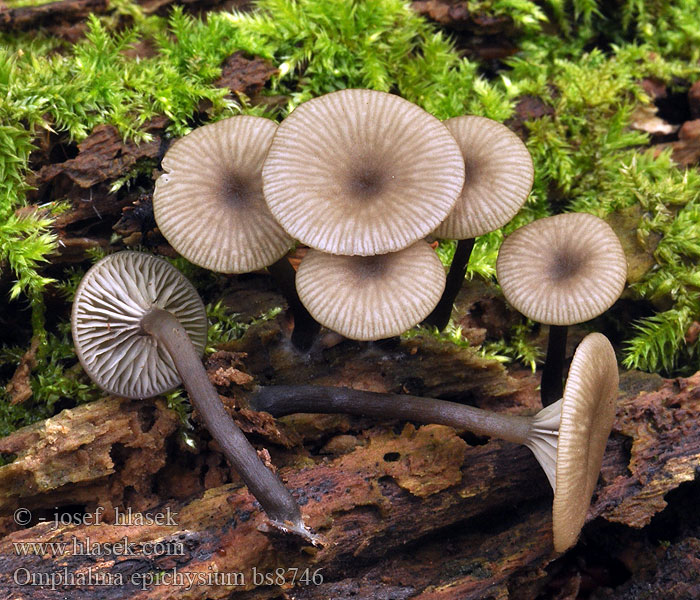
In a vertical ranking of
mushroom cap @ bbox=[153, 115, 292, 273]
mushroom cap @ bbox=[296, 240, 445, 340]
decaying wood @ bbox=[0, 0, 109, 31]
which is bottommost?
mushroom cap @ bbox=[296, 240, 445, 340]

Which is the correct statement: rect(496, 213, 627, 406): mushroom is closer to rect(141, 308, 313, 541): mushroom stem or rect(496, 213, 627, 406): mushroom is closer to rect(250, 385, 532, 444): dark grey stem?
rect(250, 385, 532, 444): dark grey stem

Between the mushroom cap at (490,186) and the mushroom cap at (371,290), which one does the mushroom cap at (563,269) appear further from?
the mushroom cap at (371,290)

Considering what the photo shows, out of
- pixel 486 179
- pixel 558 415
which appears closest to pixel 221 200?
pixel 486 179

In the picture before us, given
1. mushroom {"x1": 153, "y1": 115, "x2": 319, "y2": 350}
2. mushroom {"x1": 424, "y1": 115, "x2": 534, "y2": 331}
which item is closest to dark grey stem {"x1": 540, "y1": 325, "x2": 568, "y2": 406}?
mushroom {"x1": 424, "y1": 115, "x2": 534, "y2": 331}

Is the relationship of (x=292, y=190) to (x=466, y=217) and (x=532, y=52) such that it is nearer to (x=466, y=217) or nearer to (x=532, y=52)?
(x=466, y=217)

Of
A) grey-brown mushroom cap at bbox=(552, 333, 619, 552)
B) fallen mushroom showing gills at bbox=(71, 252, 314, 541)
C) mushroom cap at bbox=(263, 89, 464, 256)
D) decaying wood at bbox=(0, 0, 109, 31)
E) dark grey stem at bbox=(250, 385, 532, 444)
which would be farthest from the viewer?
decaying wood at bbox=(0, 0, 109, 31)

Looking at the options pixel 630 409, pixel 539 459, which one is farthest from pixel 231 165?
pixel 630 409

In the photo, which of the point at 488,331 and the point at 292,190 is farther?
the point at 488,331

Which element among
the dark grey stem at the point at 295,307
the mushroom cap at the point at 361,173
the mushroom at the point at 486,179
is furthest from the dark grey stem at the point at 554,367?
the dark grey stem at the point at 295,307
